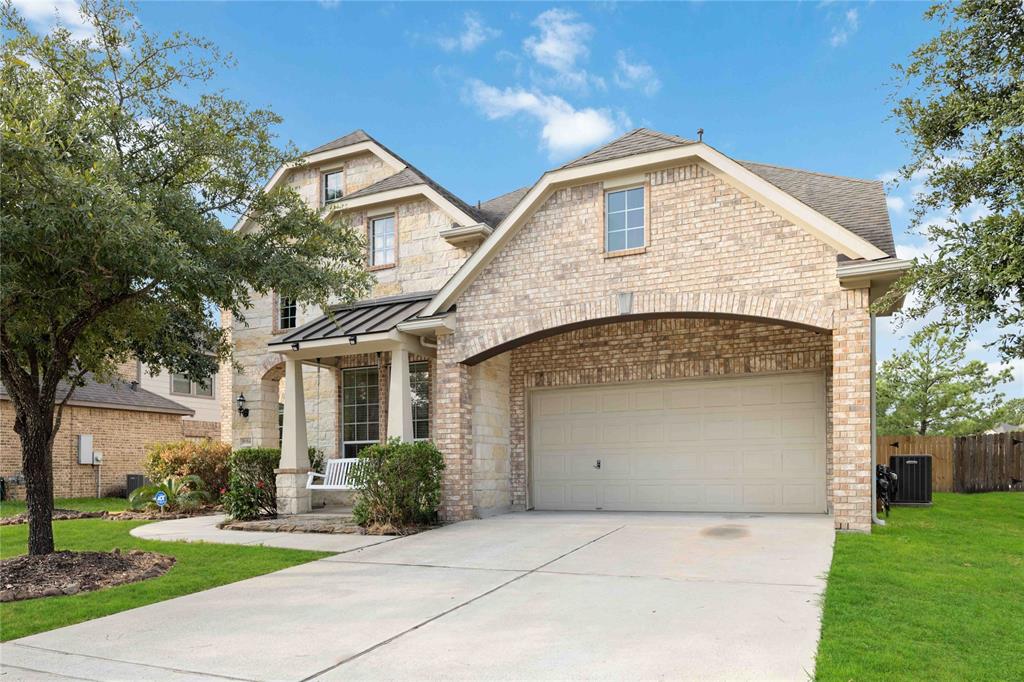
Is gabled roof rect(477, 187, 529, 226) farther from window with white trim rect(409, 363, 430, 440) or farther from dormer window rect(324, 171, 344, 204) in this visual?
dormer window rect(324, 171, 344, 204)

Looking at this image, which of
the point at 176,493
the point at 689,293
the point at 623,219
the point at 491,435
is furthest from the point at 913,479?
the point at 176,493

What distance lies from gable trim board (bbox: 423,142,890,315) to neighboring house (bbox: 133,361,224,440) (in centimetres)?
1662

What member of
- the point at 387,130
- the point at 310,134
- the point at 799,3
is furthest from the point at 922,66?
the point at 310,134

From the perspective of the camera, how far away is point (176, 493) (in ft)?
51.3

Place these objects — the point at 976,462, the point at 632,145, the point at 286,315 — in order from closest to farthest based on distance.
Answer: the point at 632,145, the point at 286,315, the point at 976,462

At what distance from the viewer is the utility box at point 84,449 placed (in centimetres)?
2180

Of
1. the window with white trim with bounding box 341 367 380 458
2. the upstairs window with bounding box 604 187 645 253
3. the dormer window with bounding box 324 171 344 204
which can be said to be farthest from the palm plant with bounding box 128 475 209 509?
the upstairs window with bounding box 604 187 645 253

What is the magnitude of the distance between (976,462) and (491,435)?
534 inches

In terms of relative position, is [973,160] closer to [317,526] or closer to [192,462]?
[317,526]

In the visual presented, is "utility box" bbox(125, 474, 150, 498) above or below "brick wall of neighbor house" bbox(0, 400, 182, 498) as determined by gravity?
below

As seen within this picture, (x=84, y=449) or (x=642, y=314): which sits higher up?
(x=642, y=314)

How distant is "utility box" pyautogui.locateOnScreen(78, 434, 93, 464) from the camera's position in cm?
2180

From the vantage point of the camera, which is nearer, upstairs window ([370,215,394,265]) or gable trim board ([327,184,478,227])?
gable trim board ([327,184,478,227])

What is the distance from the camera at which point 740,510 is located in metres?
12.5
